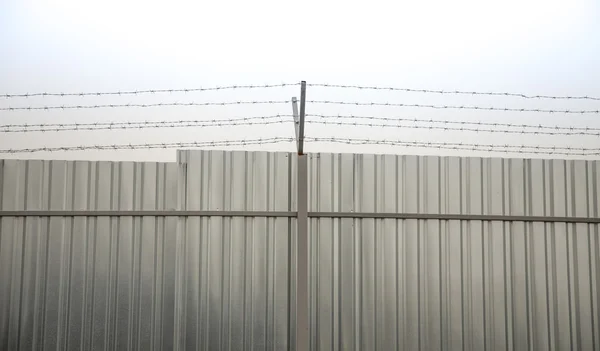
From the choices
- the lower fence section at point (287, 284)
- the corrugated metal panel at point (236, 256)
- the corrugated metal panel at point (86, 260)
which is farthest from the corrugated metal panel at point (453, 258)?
the corrugated metal panel at point (86, 260)

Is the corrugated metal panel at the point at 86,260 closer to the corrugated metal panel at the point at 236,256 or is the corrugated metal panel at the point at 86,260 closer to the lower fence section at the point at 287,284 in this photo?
the lower fence section at the point at 287,284

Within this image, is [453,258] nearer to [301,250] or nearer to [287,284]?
[301,250]

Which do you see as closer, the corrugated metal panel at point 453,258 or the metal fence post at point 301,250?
the metal fence post at point 301,250

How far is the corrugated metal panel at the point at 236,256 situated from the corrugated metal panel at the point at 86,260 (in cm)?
16

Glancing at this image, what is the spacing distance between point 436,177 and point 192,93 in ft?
9.67

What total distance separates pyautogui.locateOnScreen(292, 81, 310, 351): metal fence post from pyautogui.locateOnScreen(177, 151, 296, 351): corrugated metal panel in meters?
0.08

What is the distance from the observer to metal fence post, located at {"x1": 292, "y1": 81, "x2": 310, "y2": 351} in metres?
5.54

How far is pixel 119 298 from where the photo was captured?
554 cm

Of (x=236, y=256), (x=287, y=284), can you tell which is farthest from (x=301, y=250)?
(x=236, y=256)

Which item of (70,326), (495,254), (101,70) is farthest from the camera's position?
(101,70)

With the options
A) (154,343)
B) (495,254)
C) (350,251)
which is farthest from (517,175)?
(154,343)

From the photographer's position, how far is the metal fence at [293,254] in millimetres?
5535

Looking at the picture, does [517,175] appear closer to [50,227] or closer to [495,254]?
[495,254]

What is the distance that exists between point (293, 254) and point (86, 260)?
166 cm
